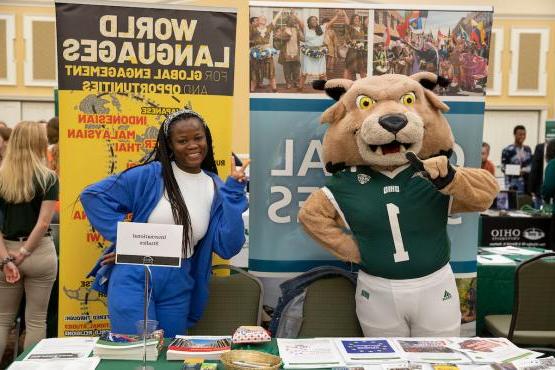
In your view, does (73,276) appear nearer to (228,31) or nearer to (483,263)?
(228,31)

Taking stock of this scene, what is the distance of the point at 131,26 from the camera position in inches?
109

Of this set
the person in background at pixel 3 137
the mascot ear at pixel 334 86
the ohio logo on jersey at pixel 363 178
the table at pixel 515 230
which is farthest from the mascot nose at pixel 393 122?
the person in background at pixel 3 137

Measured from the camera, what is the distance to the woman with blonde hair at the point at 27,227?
10.3ft

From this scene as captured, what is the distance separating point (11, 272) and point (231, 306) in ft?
4.14

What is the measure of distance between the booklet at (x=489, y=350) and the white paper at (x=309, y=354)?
0.45 meters

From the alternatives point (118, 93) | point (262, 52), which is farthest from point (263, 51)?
point (118, 93)

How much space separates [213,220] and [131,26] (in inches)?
41.2

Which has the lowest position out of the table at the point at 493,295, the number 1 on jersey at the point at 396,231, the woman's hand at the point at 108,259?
the table at the point at 493,295

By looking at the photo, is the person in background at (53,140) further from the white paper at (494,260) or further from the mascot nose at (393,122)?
the white paper at (494,260)

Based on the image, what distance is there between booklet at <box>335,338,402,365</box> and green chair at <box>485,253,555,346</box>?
1300 mm

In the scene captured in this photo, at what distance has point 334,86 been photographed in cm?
267

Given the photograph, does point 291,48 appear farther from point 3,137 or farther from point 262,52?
point 3,137

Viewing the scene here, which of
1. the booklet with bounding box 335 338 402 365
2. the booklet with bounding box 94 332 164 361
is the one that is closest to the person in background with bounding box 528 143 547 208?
the booklet with bounding box 335 338 402 365

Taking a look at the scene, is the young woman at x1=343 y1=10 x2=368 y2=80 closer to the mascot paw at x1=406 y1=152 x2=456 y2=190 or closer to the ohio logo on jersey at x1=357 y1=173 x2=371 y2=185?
the ohio logo on jersey at x1=357 y1=173 x2=371 y2=185
